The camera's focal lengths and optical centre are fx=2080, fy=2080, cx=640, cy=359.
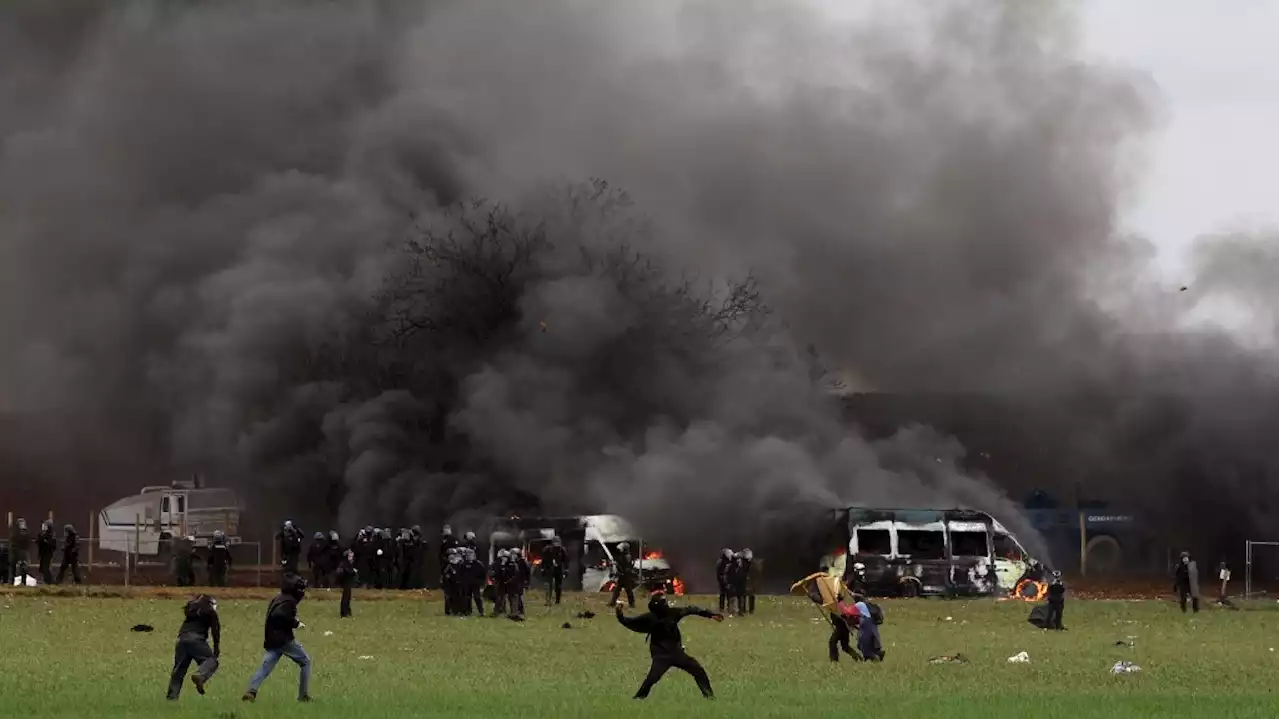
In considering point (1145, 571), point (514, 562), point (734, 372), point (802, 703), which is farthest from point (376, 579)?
point (802, 703)

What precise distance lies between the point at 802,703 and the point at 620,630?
1633cm

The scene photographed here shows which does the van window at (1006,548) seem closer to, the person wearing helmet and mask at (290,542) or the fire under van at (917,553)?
the fire under van at (917,553)

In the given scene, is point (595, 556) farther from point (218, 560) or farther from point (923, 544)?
point (218, 560)

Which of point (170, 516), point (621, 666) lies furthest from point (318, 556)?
point (621, 666)

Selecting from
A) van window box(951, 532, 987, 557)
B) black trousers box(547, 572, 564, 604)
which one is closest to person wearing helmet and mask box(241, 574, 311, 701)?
black trousers box(547, 572, 564, 604)

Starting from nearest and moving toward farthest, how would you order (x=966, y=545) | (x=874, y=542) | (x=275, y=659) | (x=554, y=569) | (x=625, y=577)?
(x=275, y=659) < (x=625, y=577) < (x=554, y=569) < (x=874, y=542) < (x=966, y=545)

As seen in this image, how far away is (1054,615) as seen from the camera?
42.3 m

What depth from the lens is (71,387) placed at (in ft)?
268

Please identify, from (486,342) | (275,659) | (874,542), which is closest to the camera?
(275,659)

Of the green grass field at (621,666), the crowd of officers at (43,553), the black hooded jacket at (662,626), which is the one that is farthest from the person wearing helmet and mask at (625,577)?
the black hooded jacket at (662,626)

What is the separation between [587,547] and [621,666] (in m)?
25.0

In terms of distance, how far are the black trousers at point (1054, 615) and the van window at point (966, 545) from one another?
442 inches

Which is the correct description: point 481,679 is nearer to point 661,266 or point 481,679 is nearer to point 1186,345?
point 661,266

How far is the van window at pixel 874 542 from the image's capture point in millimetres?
53500
